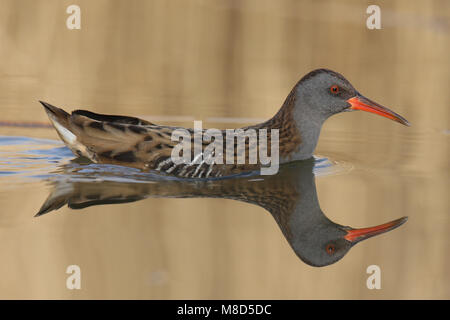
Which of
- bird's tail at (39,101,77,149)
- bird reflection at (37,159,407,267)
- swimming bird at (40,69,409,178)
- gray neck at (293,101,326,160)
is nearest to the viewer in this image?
bird reflection at (37,159,407,267)

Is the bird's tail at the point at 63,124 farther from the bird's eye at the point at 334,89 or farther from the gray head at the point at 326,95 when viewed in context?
the bird's eye at the point at 334,89

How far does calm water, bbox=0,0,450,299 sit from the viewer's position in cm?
457

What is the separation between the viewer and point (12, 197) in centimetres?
573

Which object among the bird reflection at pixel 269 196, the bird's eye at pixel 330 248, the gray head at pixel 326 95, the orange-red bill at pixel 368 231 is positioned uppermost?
the gray head at pixel 326 95

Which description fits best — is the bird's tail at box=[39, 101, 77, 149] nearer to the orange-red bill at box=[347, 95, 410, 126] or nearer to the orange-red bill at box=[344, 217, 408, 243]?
the orange-red bill at box=[347, 95, 410, 126]

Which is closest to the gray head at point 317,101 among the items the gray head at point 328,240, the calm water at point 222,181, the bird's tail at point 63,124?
the calm water at point 222,181

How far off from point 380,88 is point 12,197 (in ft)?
19.3

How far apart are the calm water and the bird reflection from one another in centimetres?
2

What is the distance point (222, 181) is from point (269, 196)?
1.85 ft

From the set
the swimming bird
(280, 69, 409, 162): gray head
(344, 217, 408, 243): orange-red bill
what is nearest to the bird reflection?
(344, 217, 408, 243): orange-red bill

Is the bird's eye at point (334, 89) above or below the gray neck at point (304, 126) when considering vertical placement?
above

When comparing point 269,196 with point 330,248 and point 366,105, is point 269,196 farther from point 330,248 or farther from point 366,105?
point 366,105

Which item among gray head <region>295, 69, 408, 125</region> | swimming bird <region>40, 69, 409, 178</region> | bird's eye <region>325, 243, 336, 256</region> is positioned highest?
gray head <region>295, 69, 408, 125</region>

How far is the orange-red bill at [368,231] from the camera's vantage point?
5.16 m
